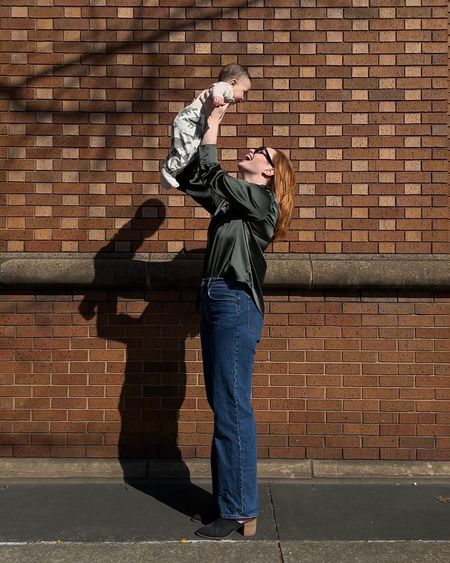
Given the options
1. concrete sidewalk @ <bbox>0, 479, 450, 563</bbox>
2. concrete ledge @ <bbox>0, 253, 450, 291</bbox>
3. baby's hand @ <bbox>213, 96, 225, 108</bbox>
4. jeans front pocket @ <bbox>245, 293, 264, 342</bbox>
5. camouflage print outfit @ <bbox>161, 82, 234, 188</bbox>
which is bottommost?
concrete sidewalk @ <bbox>0, 479, 450, 563</bbox>

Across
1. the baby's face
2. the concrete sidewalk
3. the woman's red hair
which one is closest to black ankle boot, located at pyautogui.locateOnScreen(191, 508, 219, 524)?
the concrete sidewalk

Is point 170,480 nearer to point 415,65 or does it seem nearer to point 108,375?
point 108,375

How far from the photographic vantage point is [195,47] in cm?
461

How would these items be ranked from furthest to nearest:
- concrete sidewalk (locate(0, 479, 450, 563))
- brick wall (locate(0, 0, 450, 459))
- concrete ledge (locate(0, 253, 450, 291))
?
brick wall (locate(0, 0, 450, 459))
concrete ledge (locate(0, 253, 450, 291))
concrete sidewalk (locate(0, 479, 450, 563))

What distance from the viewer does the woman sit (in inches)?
141

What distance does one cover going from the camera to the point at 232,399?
3.60 m

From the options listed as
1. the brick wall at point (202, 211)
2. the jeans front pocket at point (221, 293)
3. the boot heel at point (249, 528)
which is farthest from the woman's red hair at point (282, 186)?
the boot heel at point (249, 528)

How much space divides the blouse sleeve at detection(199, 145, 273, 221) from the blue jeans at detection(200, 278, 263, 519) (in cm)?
40

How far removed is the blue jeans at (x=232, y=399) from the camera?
3.59 m

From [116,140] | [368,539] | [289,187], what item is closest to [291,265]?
[289,187]

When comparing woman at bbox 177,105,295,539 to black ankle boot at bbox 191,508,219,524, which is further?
black ankle boot at bbox 191,508,219,524

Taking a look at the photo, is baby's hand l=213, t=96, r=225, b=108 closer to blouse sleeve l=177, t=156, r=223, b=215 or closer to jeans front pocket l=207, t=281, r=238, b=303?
blouse sleeve l=177, t=156, r=223, b=215

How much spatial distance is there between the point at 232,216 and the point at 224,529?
1617 millimetres

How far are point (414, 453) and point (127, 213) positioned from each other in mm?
2439
